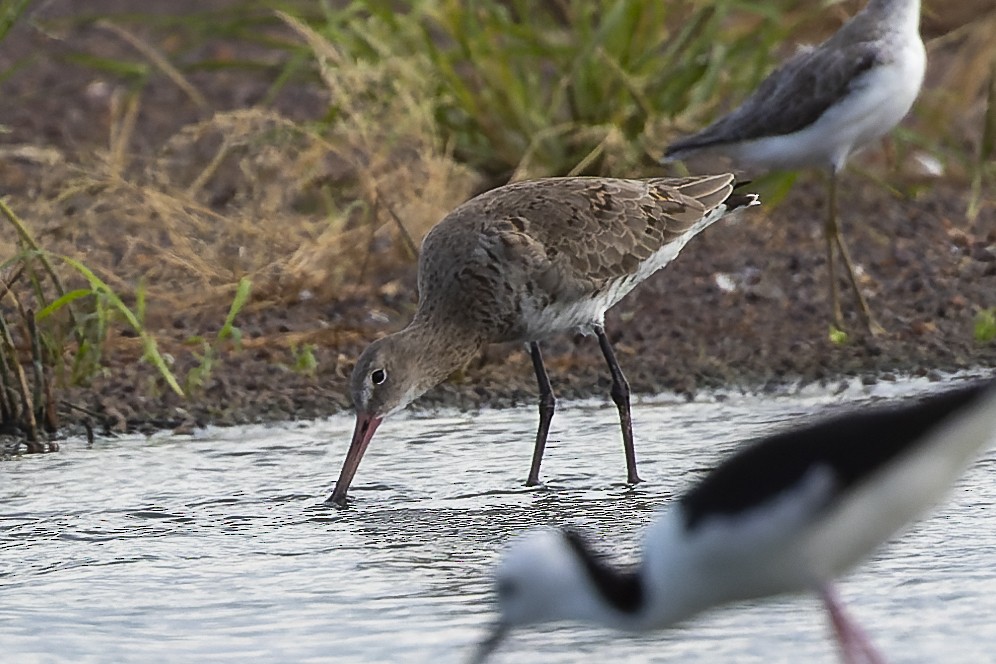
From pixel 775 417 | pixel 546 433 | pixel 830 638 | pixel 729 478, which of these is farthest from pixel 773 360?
pixel 729 478

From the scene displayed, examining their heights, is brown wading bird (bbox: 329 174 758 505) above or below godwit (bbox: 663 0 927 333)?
below

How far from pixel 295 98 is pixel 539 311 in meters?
6.37

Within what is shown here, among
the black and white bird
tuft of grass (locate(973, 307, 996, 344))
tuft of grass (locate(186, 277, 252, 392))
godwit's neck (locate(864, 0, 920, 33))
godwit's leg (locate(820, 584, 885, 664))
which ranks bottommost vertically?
godwit's leg (locate(820, 584, 885, 664))

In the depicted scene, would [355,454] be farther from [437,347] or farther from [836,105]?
[836,105]

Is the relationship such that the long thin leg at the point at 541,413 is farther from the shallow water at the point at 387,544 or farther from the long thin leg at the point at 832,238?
the long thin leg at the point at 832,238

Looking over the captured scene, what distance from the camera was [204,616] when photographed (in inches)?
203

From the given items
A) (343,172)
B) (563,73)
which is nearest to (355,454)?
(563,73)

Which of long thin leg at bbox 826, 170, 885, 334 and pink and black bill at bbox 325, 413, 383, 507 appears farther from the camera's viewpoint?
long thin leg at bbox 826, 170, 885, 334

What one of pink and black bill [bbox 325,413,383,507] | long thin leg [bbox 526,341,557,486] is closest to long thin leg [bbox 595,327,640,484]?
long thin leg [bbox 526,341,557,486]

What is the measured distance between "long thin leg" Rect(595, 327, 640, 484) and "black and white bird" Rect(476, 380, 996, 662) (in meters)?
2.33

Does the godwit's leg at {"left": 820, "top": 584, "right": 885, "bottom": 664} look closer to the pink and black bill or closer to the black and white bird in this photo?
the black and white bird

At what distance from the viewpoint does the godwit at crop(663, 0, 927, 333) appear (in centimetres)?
809

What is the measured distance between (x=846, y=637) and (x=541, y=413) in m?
2.71

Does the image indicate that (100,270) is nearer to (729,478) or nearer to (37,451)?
(37,451)
